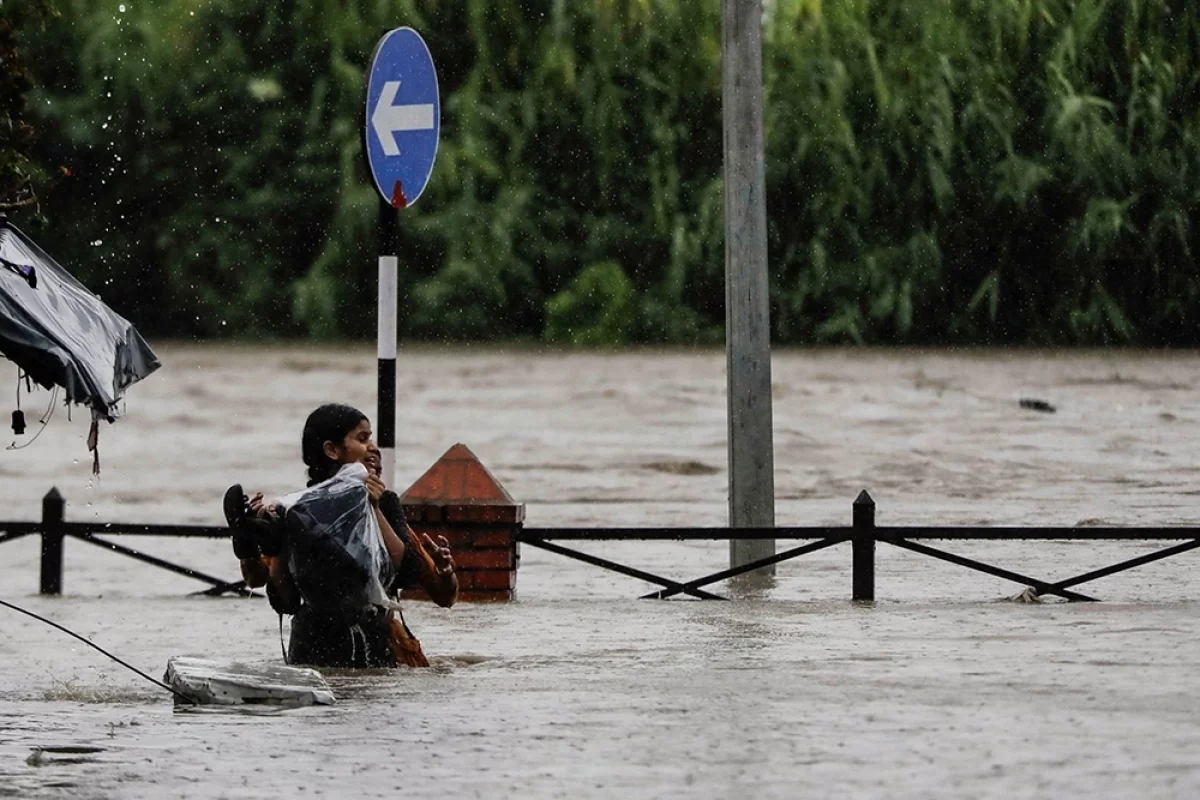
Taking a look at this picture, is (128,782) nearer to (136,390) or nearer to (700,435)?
(700,435)

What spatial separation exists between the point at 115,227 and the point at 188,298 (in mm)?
1784

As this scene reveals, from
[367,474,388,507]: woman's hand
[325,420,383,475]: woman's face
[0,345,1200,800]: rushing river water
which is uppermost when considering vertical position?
[325,420,383,475]: woman's face

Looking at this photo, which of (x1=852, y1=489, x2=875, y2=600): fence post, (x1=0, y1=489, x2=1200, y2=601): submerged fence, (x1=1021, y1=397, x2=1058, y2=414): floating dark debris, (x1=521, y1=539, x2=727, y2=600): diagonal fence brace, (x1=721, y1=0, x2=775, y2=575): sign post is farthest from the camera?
(x1=1021, y1=397, x2=1058, y2=414): floating dark debris

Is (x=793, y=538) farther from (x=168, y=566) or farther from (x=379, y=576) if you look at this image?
(x=379, y=576)

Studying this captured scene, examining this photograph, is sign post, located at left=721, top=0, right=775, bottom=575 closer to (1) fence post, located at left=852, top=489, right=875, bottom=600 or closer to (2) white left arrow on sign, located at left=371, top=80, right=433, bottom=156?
(1) fence post, located at left=852, top=489, right=875, bottom=600

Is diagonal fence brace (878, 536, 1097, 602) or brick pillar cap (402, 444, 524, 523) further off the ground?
brick pillar cap (402, 444, 524, 523)

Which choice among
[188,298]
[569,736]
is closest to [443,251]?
[188,298]

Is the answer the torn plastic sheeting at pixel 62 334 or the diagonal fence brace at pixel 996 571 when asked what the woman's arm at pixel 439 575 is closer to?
the torn plastic sheeting at pixel 62 334

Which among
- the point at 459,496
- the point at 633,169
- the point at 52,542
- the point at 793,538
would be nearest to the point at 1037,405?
the point at 633,169

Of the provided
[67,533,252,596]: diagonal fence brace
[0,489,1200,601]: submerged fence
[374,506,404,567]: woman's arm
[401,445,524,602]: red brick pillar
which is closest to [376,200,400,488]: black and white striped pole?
[401,445,524,602]: red brick pillar

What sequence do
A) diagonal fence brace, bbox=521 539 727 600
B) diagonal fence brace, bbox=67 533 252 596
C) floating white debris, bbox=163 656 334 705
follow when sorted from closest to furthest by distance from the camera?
floating white debris, bbox=163 656 334 705 < diagonal fence brace, bbox=521 539 727 600 < diagonal fence brace, bbox=67 533 252 596

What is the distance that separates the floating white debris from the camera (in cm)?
967

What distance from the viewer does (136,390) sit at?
41656mm

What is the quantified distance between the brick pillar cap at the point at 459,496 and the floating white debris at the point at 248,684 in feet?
15.1
